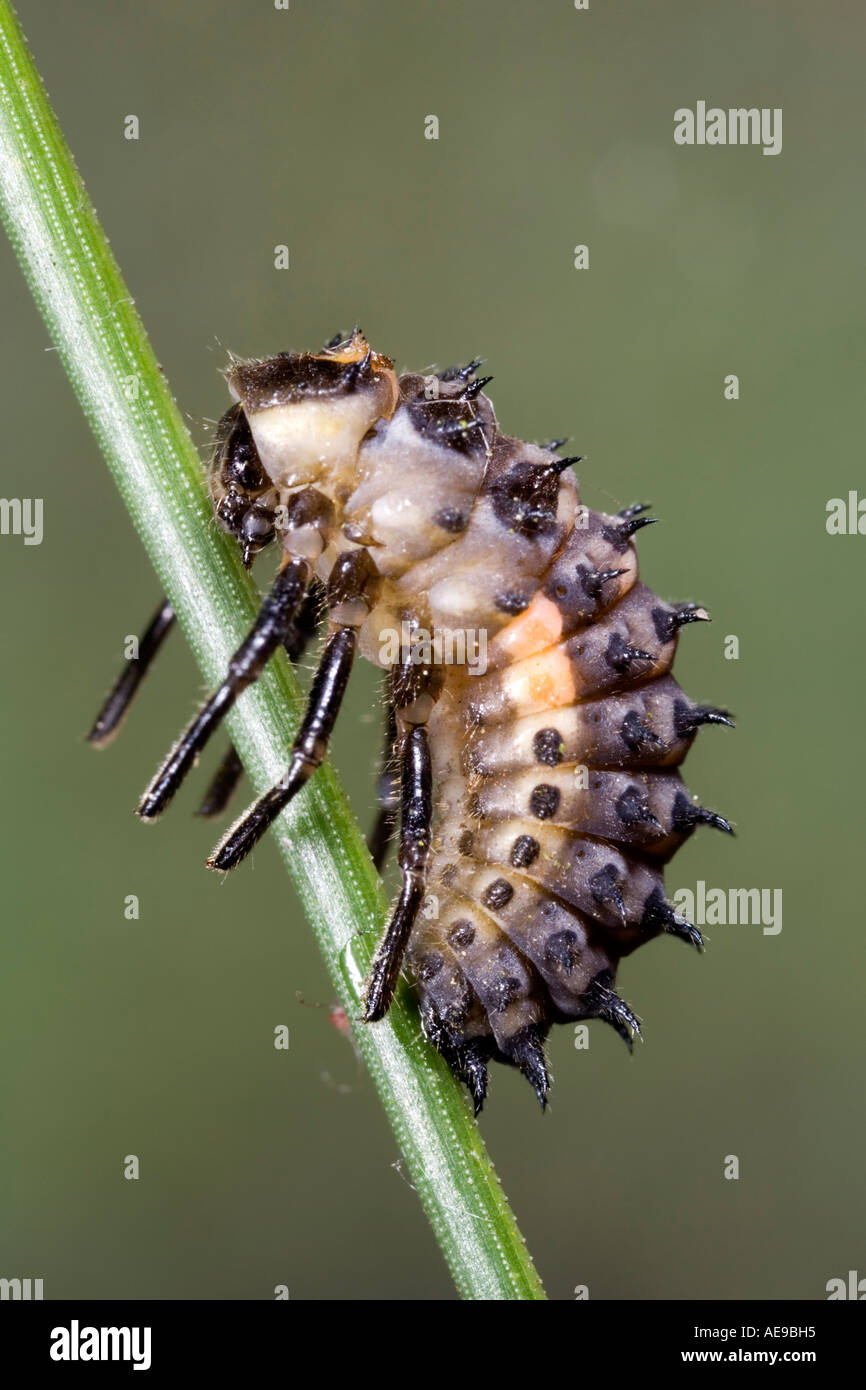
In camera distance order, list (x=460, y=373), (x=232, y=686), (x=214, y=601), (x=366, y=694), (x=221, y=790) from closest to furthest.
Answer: (x=232, y=686), (x=214, y=601), (x=460, y=373), (x=221, y=790), (x=366, y=694)

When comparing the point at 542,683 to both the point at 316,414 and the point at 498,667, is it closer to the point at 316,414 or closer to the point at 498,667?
the point at 498,667

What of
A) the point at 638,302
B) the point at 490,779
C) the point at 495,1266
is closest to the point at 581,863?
the point at 490,779

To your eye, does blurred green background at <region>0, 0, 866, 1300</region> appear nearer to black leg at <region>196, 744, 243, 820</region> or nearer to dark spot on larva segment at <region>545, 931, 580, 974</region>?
black leg at <region>196, 744, 243, 820</region>

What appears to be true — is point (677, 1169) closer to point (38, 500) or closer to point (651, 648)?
point (651, 648)

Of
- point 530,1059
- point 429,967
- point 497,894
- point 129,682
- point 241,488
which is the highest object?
point 241,488

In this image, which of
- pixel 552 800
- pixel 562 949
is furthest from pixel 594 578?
pixel 562 949

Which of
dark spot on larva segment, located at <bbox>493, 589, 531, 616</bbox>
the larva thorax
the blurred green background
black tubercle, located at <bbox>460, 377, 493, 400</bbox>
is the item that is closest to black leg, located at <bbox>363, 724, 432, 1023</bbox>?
the larva thorax

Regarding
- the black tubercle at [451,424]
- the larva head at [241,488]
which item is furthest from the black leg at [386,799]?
the black tubercle at [451,424]
